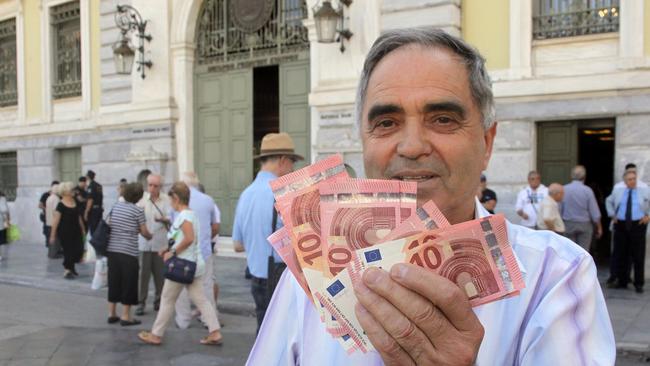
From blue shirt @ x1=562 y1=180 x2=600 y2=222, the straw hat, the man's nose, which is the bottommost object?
blue shirt @ x1=562 y1=180 x2=600 y2=222

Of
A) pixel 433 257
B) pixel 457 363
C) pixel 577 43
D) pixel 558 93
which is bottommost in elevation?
pixel 457 363

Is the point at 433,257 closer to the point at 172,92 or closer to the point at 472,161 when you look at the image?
the point at 472,161

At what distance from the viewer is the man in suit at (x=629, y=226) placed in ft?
27.6

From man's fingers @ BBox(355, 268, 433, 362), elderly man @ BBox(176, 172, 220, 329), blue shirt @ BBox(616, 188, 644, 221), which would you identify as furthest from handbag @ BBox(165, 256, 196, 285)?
blue shirt @ BBox(616, 188, 644, 221)

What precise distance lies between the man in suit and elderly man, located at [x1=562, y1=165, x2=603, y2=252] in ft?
0.84

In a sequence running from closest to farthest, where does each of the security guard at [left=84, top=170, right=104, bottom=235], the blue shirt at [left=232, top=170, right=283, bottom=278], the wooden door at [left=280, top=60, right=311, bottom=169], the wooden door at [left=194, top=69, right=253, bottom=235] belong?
the blue shirt at [left=232, top=170, right=283, bottom=278]
the wooden door at [left=280, top=60, right=311, bottom=169]
the security guard at [left=84, top=170, right=104, bottom=235]
the wooden door at [left=194, top=69, right=253, bottom=235]

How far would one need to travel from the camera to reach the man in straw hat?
528 centimetres

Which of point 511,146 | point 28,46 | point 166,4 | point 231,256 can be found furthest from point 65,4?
point 511,146

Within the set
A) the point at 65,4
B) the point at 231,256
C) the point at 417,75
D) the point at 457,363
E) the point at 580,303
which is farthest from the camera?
the point at 65,4

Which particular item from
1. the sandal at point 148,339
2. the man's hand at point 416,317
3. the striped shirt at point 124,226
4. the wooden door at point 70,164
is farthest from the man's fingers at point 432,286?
the wooden door at point 70,164

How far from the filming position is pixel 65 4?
16.2 metres

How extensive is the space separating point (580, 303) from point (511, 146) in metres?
8.83

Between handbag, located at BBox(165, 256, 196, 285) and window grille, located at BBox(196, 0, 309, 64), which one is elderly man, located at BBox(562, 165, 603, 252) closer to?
handbag, located at BBox(165, 256, 196, 285)

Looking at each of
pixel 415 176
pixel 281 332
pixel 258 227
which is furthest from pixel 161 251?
pixel 415 176
